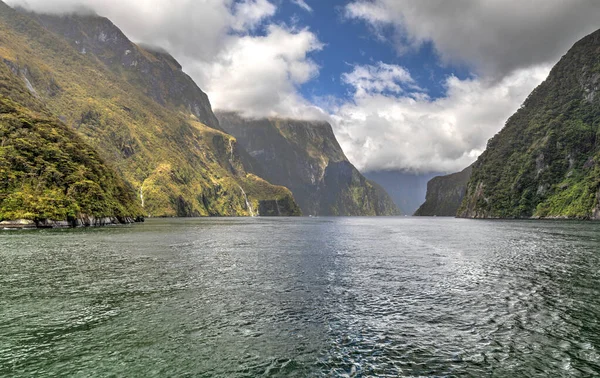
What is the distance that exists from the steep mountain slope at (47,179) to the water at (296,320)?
7864 centimetres

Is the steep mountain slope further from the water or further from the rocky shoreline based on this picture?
the water

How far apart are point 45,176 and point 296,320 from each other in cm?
12993

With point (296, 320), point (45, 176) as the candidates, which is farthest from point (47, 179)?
point (296, 320)

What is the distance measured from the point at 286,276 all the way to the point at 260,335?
18.1 m

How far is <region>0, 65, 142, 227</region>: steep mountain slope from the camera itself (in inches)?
4144

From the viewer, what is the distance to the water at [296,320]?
1580 centimetres

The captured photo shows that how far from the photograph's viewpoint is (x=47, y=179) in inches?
4633

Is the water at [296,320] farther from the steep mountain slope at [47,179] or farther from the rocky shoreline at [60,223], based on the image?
the steep mountain slope at [47,179]

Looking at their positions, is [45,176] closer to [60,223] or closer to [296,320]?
[60,223]

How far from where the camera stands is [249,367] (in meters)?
15.5

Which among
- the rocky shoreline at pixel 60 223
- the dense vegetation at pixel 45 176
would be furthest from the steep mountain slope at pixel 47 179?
the rocky shoreline at pixel 60 223

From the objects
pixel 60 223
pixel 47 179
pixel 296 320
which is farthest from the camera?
pixel 47 179

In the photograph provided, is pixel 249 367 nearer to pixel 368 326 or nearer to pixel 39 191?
pixel 368 326

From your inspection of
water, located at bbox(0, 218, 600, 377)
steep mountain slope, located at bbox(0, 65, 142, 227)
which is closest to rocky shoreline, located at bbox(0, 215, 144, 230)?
steep mountain slope, located at bbox(0, 65, 142, 227)
